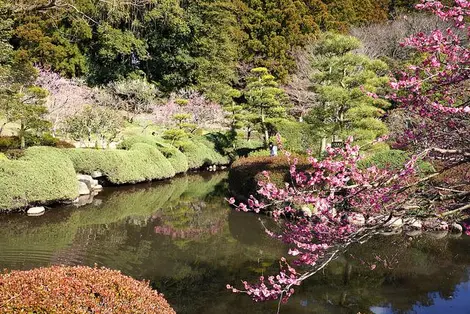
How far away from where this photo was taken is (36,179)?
10.6 metres

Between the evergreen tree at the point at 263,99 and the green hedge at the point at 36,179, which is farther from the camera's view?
the evergreen tree at the point at 263,99

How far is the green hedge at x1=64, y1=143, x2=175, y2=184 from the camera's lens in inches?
573

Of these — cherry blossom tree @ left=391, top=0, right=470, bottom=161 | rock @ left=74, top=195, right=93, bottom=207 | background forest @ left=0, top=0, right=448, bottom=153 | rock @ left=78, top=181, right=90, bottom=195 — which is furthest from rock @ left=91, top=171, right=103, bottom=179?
cherry blossom tree @ left=391, top=0, right=470, bottom=161

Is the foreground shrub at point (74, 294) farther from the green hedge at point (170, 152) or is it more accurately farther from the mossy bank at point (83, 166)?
the green hedge at point (170, 152)

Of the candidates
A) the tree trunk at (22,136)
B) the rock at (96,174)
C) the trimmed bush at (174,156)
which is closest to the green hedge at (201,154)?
the trimmed bush at (174,156)

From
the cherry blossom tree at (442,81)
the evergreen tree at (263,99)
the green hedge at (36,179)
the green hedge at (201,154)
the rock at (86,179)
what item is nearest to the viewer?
the cherry blossom tree at (442,81)

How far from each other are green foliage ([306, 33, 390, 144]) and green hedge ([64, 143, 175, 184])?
299 inches

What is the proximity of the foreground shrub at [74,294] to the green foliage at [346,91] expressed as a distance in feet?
31.9

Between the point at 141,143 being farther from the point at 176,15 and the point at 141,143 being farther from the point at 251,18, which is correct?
the point at 251,18

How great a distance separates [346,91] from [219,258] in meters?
6.84

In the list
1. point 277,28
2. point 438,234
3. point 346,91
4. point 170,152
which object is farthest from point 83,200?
point 277,28

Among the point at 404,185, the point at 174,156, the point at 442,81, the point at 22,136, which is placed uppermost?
the point at 442,81

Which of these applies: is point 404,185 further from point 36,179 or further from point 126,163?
point 126,163

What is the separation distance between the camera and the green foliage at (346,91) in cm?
1194
